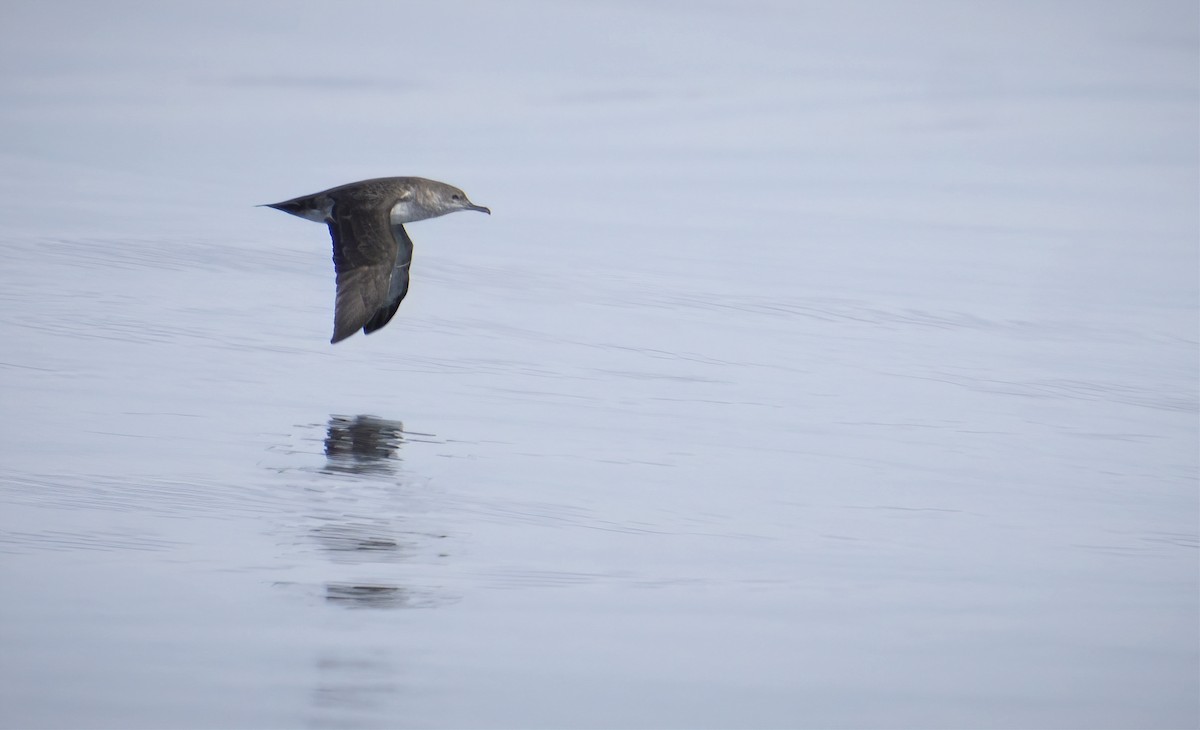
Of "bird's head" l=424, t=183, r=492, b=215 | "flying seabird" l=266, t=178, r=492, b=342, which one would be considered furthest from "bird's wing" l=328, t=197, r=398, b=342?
"bird's head" l=424, t=183, r=492, b=215

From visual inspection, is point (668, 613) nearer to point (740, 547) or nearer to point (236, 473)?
point (740, 547)

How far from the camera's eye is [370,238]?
10219mm

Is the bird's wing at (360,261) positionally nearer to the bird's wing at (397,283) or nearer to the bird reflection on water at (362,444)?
the bird's wing at (397,283)

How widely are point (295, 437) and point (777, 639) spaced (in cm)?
314

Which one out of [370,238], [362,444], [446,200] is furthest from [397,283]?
[362,444]

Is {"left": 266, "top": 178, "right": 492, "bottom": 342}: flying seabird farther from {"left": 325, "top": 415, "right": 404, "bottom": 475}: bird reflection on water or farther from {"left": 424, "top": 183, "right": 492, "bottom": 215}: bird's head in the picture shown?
{"left": 325, "top": 415, "right": 404, "bottom": 475}: bird reflection on water

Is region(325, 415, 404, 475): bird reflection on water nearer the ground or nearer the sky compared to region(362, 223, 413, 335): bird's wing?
nearer the ground

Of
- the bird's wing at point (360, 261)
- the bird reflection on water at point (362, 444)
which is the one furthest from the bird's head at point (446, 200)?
the bird reflection on water at point (362, 444)

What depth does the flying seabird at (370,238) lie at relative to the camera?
9.91 metres

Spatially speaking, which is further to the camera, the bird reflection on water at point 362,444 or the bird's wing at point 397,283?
the bird's wing at point 397,283

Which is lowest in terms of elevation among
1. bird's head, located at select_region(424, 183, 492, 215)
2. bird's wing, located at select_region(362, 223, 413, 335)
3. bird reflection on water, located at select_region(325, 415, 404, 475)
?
bird reflection on water, located at select_region(325, 415, 404, 475)

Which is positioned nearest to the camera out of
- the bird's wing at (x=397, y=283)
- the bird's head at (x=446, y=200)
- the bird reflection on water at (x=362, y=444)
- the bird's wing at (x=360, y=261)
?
the bird reflection on water at (x=362, y=444)

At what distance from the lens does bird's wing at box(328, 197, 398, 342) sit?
32.2ft

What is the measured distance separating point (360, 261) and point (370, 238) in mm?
173
